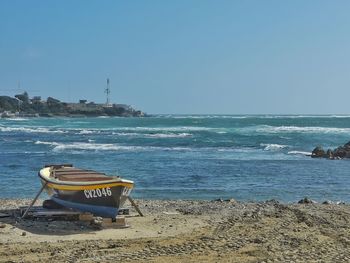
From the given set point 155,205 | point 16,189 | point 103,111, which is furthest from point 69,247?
point 103,111

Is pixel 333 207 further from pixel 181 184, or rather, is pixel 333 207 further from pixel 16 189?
pixel 16 189

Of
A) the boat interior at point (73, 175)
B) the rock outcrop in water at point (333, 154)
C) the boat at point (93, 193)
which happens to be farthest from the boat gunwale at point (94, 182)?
the rock outcrop in water at point (333, 154)

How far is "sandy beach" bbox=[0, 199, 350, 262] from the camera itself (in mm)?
11117

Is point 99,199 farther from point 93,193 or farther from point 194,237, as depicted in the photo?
point 194,237

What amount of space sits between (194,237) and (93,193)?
10.9 feet

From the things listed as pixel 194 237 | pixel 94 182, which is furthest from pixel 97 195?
pixel 194 237

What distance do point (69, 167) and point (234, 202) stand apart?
5.58 meters

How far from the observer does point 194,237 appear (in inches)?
512

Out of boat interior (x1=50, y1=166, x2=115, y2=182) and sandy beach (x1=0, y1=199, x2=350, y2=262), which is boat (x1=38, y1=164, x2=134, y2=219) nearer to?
boat interior (x1=50, y1=166, x2=115, y2=182)

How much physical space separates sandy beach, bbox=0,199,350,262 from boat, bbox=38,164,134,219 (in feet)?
1.96

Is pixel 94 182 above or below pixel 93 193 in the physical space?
above

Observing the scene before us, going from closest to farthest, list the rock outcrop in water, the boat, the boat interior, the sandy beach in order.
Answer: the sandy beach → the boat → the boat interior → the rock outcrop in water

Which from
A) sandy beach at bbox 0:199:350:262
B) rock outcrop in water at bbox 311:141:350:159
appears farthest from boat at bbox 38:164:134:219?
rock outcrop in water at bbox 311:141:350:159

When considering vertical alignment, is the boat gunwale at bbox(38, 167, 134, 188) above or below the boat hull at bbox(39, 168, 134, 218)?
above
